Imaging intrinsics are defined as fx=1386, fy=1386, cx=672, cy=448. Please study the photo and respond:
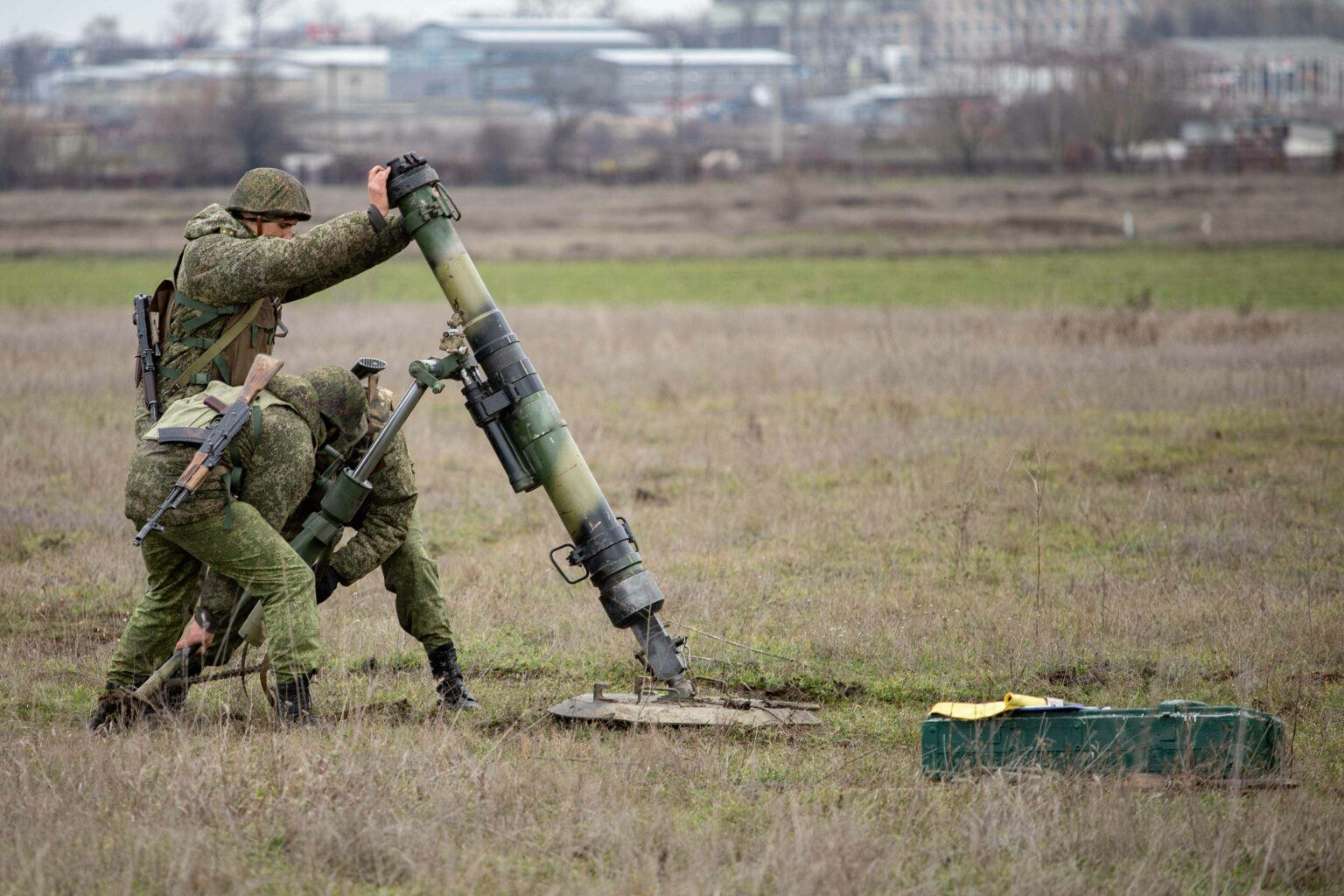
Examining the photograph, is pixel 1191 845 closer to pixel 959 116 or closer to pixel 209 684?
pixel 209 684

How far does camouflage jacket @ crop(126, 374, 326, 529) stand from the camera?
18.4 feet

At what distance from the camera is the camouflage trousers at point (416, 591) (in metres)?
6.36

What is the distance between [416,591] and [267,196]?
6.16 ft

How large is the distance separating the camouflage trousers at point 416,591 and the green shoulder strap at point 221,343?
45.4 inches

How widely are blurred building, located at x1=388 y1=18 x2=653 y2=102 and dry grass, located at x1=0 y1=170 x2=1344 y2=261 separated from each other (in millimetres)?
46730

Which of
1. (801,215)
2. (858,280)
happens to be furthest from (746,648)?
(801,215)

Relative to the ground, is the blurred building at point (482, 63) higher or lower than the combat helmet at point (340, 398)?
higher

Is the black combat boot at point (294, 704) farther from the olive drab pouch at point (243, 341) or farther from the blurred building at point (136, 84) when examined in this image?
the blurred building at point (136, 84)

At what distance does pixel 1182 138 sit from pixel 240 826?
87.0 m

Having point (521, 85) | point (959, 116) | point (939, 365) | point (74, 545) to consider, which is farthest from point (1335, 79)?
point (74, 545)

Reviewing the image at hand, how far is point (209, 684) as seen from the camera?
686 centimetres

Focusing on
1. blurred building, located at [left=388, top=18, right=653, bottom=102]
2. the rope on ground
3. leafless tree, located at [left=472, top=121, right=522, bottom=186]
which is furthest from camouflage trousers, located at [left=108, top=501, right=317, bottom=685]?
blurred building, located at [left=388, top=18, right=653, bottom=102]

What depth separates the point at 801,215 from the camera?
57.6 metres

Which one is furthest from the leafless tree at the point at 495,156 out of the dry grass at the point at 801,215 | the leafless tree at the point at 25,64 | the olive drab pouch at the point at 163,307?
the olive drab pouch at the point at 163,307
